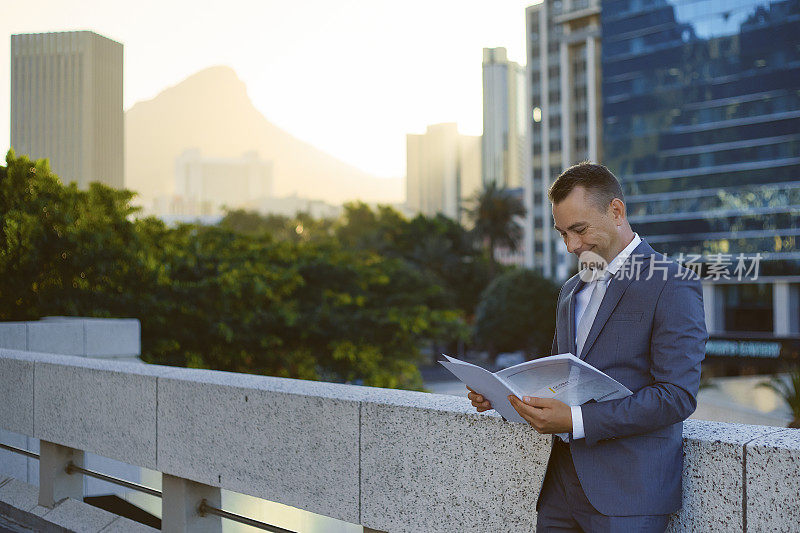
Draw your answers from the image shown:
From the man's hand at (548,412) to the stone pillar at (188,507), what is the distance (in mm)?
2473

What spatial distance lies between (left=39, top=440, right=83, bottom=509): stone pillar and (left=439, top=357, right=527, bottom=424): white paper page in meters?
3.48

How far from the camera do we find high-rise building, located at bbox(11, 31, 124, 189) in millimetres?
15789

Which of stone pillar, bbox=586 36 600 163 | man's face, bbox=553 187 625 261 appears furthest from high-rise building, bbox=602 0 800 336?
man's face, bbox=553 187 625 261

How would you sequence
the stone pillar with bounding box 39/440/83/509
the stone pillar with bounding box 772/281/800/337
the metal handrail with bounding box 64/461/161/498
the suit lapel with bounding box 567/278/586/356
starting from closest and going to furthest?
the suit lapel with bounding box 567/278/586/356, the metal handrail with bounding box 64/461/161/498, the stone pillar with bounding box 39/440/83/509, the stone pillar with bounding box 772/281/800/337

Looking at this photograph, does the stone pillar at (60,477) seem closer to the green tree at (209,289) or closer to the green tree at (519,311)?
the green tree at (209,289)

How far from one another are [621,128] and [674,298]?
239 feet

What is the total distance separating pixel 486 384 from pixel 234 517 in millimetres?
2146

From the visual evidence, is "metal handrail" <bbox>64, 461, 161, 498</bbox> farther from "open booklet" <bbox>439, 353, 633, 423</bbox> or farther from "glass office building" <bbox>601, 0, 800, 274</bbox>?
"glass office building" <bbox>601, 0, 800, 274</bbox>

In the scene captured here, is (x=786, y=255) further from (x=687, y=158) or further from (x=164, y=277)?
(x=164, y=277)

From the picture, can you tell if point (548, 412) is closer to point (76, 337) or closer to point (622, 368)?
point (622, 368)

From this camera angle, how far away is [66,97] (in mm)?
16328

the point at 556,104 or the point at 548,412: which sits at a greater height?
the point at 556,104

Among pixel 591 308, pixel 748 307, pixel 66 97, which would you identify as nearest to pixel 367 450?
pixel 591 308

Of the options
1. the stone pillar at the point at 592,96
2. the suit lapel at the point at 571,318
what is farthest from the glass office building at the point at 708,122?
the suit lapel at the point at 571,318
